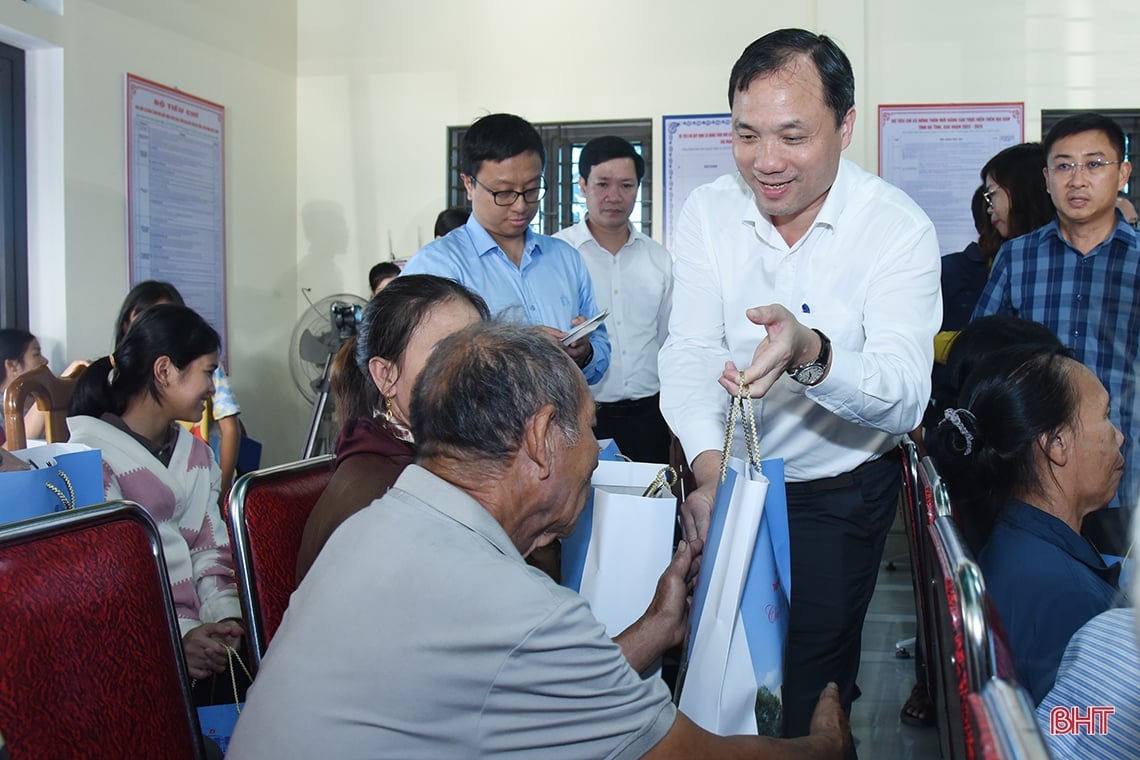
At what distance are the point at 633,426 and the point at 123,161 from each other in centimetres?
251

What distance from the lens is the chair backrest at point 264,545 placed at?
1550 millimetres

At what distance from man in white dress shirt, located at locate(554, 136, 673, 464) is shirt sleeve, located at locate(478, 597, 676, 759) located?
2.65m

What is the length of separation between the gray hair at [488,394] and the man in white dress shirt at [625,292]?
99.1 inches

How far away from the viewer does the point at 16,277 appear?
12.8ft

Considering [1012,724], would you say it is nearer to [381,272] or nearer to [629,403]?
[629,403]

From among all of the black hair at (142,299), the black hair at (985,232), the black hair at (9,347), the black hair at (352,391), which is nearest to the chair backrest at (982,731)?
the black hair at (352,391)

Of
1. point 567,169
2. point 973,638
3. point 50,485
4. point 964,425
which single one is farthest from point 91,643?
point 567,169

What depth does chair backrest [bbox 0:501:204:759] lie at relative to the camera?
1086 millimetres

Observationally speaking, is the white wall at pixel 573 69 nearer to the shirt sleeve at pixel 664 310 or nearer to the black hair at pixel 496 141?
the shirt sleeve at pixel 664 310

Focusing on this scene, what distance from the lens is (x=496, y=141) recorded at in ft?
7.97

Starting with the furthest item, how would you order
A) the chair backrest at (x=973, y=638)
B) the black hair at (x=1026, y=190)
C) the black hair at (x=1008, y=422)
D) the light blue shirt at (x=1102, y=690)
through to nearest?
the black hair at (x=1026, y=190)
the black hair at (x=1008, y=422)
the light blue shirt at (x=1102, y=690)
the chair backrest at (x=973, y=638)

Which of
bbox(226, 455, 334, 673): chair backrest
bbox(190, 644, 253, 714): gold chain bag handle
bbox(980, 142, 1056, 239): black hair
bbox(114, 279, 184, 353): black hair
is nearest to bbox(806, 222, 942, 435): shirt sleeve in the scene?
bbox(226, 455, 334, 673): chair backrest

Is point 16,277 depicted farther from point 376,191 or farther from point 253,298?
point 376,191

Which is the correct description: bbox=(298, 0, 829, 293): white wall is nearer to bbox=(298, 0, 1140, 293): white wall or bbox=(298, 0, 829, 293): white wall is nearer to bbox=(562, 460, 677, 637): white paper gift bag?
bbox=(298, 0, 1140, 293): white wall
